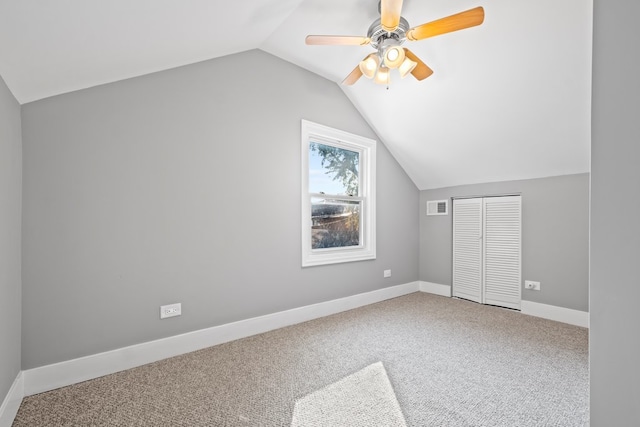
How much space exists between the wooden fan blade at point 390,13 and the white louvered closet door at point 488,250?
2746 mm

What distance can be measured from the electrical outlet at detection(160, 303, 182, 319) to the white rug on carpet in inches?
49.6

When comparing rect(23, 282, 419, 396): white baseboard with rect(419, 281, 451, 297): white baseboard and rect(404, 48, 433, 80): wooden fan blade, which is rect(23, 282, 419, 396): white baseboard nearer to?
rect(419, 281, 451, 297): white baseboard

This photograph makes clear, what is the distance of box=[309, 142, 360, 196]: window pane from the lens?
3.52m

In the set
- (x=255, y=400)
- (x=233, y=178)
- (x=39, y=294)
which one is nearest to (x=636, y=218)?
(x=255, y=400)

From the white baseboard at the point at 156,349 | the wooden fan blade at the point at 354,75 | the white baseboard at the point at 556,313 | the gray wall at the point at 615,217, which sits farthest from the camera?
the white baseboard at the point at 556,313

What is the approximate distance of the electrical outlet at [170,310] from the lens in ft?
7.77

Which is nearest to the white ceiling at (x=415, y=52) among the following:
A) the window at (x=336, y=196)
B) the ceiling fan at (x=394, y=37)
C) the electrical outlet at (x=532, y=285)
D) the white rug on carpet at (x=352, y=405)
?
the ceiling fan at (x=394, y=37)

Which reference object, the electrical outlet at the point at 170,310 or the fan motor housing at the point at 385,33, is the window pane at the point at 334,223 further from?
the fan motor housing at the point at 385,33

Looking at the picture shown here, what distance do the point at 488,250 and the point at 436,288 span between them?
3.12 ft

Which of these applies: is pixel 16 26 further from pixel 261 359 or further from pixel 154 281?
pixel 261 359

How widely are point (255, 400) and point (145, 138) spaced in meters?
2.06

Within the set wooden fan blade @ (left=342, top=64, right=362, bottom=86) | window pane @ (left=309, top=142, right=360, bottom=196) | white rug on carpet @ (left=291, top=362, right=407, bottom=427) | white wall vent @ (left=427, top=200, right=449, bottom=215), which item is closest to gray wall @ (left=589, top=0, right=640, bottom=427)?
white rug on carpet @ (left=291, top=362, right=407, bottom=427)

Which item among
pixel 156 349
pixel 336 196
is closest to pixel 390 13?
pixel 336 196

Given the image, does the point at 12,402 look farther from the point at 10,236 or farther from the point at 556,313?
the point at 556,313
